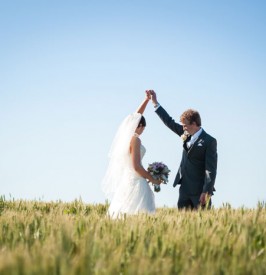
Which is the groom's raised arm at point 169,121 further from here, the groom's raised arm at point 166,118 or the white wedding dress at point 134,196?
the white wedding dress at point 134,196

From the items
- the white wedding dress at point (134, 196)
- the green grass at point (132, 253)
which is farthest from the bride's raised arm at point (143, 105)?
the green grass at point (132, 253)

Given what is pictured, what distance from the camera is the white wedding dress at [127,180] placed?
7988 mm

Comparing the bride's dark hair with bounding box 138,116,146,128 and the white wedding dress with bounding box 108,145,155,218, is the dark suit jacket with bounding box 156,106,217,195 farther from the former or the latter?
the bride's dark hair with bounding box 138,116,146,128

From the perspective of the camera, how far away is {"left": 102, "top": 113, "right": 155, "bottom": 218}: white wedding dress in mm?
7988

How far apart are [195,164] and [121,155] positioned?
4.66 feet

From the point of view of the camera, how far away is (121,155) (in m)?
8.05

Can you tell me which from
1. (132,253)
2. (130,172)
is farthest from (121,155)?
(132,253)

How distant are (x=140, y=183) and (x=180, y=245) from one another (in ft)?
16.9

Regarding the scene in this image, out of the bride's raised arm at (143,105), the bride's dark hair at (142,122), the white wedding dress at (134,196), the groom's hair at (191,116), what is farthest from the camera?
the bride's raised arm at (143,105)

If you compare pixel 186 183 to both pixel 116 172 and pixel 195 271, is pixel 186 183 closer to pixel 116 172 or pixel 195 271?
pixel 116 172

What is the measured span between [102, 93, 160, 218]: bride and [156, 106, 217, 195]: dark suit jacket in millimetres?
579

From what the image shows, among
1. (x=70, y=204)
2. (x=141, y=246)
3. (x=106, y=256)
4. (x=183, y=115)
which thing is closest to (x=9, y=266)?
(x=106, y=256)

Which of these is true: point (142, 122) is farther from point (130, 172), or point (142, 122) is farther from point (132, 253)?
point (132, 253)

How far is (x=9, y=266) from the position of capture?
1884 millimetres
